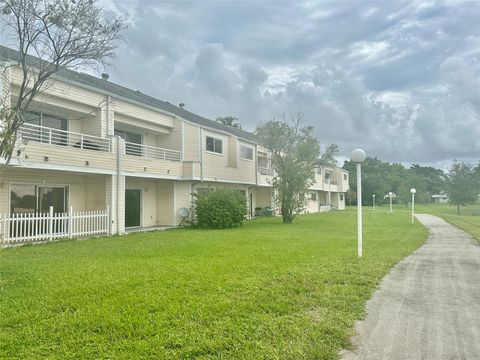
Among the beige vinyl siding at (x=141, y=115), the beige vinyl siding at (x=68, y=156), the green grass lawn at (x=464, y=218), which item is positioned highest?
the beige vinyl siding at (x=141, y=115)

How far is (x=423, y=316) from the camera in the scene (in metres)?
5.08

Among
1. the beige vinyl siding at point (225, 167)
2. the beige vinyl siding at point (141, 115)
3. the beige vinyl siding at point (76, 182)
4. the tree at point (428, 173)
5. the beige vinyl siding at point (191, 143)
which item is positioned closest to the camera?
the beige vinyl siding at point (76, 182)

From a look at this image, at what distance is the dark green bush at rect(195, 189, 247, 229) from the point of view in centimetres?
1977

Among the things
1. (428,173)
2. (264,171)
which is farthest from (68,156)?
(428,173)

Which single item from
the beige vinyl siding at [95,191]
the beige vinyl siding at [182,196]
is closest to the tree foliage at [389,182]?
the beige vinyl siding at [182,196]

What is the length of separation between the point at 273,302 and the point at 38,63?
27.0 ft

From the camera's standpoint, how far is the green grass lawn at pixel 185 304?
3.99 meters

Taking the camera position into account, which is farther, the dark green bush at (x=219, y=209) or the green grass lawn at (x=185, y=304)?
the dark green bush at (x=219, y=209)

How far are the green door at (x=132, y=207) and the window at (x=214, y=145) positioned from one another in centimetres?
563

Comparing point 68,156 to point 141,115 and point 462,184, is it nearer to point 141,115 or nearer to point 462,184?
point 141,115

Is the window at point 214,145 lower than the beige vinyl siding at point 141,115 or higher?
lower

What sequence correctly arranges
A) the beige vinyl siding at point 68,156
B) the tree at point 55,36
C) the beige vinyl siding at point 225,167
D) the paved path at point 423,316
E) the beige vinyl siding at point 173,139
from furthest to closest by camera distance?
the beige vinyl siding at point 225,167 → the beige vinyl siding at point 173,139 → the beige vinyl siding at point 68,156 → the tree at point 55,36 → the paved path at point 423,316

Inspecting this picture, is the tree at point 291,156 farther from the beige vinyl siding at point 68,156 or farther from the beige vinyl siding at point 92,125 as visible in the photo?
the beige vinyl siding at point 68,156

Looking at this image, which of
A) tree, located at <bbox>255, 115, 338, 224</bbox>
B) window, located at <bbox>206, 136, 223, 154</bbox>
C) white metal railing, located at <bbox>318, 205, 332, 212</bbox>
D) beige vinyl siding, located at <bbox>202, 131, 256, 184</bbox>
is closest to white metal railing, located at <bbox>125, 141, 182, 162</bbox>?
beige vinyl siding, located at <bbox>202, 131, 256, 184</bbox>
